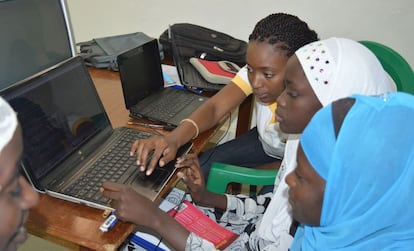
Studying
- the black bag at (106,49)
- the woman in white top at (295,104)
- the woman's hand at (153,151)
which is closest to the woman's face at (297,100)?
the woman in white top at (295,104)

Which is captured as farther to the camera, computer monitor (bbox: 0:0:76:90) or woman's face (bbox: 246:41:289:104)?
woman's face (bbox: 246:41:289:104)

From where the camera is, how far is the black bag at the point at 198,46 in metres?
1.73

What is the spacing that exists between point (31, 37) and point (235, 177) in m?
0.80

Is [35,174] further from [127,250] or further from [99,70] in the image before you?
[99,70]

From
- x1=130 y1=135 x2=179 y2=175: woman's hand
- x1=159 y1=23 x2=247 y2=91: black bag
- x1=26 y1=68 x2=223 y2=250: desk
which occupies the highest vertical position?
x1=159 y1=23 x2=247 y2=91: black bag

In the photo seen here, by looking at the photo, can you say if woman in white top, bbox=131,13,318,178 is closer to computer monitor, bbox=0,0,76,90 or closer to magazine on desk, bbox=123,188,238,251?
magazine on desk, bbox=123,188,238,251

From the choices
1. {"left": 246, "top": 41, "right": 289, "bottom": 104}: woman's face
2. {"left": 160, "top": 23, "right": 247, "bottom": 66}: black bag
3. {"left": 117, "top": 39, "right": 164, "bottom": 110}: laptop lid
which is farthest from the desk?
{"left": 160, "top": 23, "right": 247, "bottom": 66}: black bag

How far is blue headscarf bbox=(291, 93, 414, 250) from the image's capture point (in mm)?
614

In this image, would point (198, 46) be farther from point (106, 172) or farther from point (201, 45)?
point (106, 172)

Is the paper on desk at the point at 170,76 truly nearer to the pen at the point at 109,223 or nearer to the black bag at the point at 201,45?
the black bag at the point at 201,45

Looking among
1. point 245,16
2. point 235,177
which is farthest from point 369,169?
point 245,16

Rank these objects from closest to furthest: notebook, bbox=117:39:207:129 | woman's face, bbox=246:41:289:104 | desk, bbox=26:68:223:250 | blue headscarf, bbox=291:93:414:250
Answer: blue headscarf, bbox=291:93:414:250 < desk, bbox=26:68:223:250 < woman's face, bbox=246:41:289:104 < notebook, bbox=117:39:207:129

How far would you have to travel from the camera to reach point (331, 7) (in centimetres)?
186

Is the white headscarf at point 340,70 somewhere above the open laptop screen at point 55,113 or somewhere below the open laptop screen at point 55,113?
above
